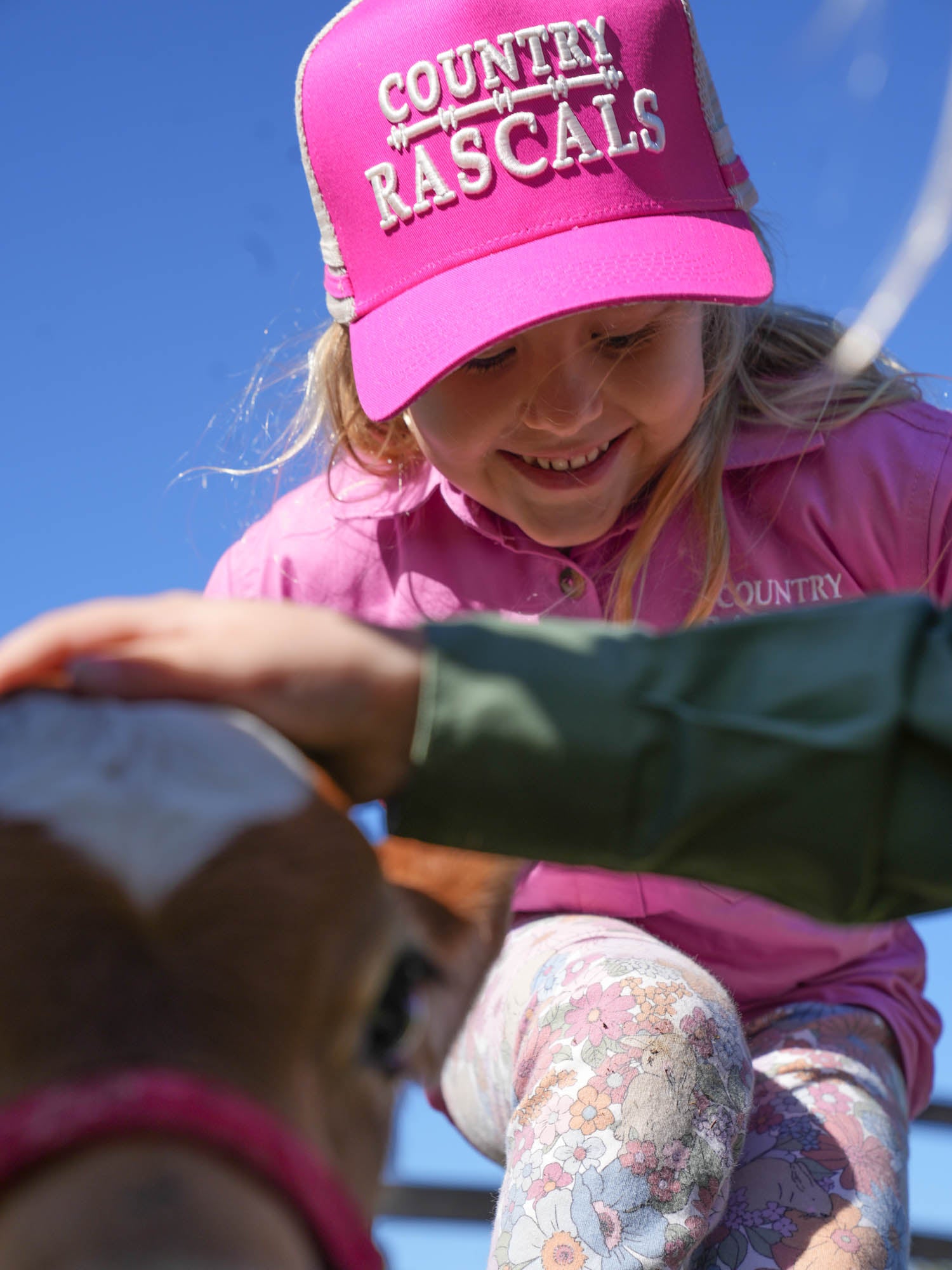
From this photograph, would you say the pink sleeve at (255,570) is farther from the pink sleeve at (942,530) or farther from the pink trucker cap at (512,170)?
the pink sleeve at (942,530)

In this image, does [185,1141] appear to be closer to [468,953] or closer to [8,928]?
[8,928]

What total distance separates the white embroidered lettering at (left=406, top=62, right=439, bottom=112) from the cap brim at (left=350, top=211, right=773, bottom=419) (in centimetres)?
30

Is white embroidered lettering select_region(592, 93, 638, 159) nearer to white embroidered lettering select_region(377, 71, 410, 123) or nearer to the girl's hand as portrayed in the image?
white embroidered lettering select_region(377, 71, 410, 123)

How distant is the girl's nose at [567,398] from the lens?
8.05 ft

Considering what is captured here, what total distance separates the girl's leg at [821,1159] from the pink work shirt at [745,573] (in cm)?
15

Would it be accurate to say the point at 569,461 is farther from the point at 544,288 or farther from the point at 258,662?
the point at 258,662

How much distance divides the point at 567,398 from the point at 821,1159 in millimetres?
1338

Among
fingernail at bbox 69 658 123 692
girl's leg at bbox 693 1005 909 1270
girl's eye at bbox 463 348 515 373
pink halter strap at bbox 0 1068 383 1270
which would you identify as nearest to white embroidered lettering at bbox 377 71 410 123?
girl's eye at bbox 463 348 515 373

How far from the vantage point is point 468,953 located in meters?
1.61

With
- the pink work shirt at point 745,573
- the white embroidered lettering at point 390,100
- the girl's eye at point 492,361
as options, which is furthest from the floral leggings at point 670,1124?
the white embroidered lettering at point 390,100

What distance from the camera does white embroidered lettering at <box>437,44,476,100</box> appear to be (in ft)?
8.04

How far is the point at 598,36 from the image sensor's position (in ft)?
8.11

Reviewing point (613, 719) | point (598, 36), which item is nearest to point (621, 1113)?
point (613, 719)

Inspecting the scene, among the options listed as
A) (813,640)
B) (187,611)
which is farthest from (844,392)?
(187,611)
